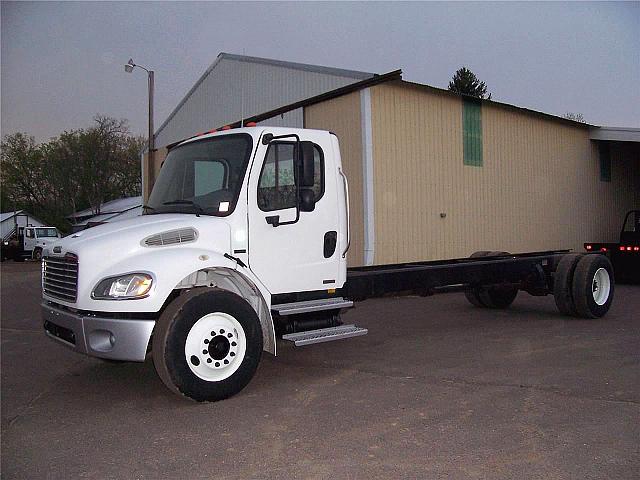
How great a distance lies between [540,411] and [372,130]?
349 inches

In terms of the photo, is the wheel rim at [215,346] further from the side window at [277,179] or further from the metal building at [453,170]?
the metal building at [453,170]

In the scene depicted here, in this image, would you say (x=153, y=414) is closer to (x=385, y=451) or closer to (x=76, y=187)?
(x=385, y=451)

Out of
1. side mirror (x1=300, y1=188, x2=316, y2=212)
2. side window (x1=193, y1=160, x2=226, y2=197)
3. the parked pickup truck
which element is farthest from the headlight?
the parked pickup truck

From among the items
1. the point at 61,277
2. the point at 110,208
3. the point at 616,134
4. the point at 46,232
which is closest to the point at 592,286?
the point at 61,277

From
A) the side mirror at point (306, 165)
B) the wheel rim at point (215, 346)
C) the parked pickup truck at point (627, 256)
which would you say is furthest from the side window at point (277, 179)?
the parked pickup truck at point (627, 256)

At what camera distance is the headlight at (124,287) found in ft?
17.0

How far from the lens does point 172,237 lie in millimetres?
5586

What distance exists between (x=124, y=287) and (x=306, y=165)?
2.08 meters

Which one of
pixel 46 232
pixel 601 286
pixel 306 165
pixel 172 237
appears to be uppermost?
pixel 306 165

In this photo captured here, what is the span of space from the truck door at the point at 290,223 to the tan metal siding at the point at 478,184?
6.62 m

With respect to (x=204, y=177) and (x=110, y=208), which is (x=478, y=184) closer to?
(x=204, y=177)

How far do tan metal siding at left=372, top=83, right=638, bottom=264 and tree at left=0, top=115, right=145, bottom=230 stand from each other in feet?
158

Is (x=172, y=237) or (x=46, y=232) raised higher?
(x=46, y=232)

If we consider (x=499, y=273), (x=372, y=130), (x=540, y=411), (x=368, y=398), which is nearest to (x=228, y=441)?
(x=368, y=398)
